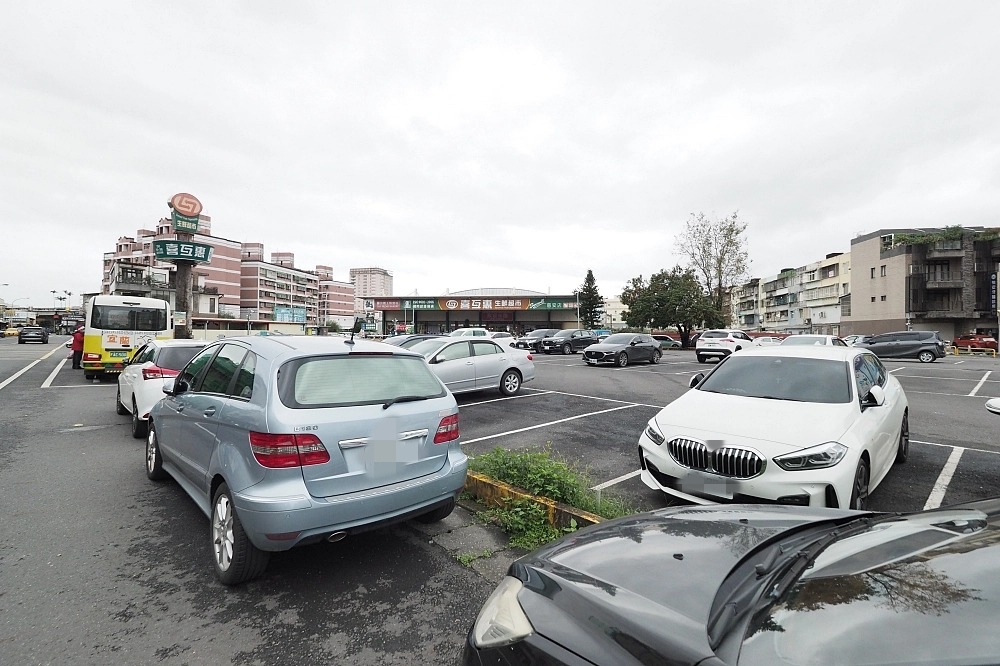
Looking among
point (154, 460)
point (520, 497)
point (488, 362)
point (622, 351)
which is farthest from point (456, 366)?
point (622, 351)

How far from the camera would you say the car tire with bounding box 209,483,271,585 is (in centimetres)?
309

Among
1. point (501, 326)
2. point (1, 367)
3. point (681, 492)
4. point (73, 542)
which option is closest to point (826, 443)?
point (681, 492)

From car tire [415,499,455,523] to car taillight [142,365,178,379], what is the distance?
5215mm

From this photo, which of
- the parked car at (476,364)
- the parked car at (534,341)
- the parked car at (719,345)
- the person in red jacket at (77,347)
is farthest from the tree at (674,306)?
the person in red jacket at (77,347)

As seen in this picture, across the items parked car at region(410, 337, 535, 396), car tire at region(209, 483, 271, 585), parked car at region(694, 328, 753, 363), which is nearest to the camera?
car tire at region(209, 483, 271, 585)

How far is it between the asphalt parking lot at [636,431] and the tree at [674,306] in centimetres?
2530

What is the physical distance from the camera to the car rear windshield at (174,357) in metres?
7.40

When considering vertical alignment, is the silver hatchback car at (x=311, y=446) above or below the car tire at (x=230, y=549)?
above

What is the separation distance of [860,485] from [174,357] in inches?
347

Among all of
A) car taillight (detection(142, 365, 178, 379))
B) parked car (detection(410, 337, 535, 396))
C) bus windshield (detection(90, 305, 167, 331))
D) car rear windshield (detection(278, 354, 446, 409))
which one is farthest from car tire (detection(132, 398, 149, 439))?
bus windshield (detection(90, 305, 167, 331))

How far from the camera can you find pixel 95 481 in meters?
5.32

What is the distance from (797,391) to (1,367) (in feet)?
84.0

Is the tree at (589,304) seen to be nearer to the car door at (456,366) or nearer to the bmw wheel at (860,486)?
the car door at (456,366)

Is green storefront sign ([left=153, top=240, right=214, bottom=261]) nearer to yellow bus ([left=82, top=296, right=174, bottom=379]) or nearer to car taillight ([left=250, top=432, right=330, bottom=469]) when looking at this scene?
yellow bus ([left=82, top=296, right=174, bottom=379])
